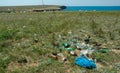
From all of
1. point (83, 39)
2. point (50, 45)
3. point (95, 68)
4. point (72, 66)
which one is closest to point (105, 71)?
point (95, 68)

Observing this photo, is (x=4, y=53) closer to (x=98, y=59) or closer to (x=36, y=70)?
(x=36, y=70)

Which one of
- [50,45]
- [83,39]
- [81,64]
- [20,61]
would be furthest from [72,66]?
[83,39]

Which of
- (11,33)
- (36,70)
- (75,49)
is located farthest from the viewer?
Answer: (11,33)

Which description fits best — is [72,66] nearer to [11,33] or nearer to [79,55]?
[79,55]

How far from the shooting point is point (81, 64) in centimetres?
620

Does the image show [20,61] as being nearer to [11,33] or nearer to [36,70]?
[36,70]

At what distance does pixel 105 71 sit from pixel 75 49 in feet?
6.10

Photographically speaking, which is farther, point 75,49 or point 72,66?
point 75,49

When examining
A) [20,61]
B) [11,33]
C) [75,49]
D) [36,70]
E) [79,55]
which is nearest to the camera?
[36,70]

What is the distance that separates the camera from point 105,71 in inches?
237

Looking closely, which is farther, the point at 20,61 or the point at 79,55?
the point at 79,55

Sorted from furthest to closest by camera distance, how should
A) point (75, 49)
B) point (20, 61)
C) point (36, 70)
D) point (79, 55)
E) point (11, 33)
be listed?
point (11, 33)
point (75, 49)
point (79, 55)
point (20, 61)
point (36, 70)

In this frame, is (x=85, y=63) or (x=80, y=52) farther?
(x=80, y=52)

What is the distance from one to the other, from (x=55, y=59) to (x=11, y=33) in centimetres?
326
